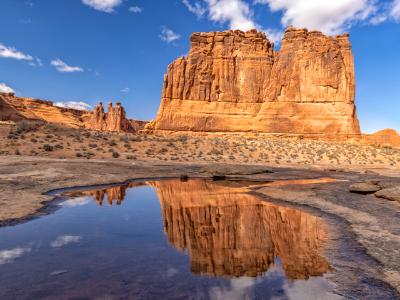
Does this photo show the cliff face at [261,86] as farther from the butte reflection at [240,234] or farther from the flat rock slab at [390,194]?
the butte reflection at [240,234]

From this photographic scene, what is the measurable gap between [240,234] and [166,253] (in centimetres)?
221

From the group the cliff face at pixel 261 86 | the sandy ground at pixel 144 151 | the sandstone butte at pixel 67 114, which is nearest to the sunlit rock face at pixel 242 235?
the sandy ground at pixel 144 151

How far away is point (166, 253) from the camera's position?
6.66 meters

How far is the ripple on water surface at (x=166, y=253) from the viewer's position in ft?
16.4

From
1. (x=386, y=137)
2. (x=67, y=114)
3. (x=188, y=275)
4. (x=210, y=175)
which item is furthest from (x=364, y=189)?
(x=67, y=114)

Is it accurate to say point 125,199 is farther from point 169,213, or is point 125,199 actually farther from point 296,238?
point 296,238

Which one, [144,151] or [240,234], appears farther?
[144,151]

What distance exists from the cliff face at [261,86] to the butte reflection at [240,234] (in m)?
61.2

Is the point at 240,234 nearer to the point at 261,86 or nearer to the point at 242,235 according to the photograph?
the point at 242,235

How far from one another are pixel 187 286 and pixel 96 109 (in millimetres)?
132102

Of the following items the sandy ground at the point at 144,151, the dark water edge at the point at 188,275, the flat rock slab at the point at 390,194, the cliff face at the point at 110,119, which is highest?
the cliff face at the point at 110,119

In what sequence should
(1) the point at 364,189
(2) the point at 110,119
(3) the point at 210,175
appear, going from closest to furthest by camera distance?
(1) the point at 364,189 → (3) the point at 210,175 → (2) the point at 110,119

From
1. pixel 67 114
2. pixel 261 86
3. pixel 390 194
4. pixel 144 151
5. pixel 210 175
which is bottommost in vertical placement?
pixel 390 194

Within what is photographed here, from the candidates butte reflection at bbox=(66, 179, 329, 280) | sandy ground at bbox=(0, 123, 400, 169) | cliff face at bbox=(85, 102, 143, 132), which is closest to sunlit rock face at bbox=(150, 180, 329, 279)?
butte reflection at bbox=(66, 179, 329, 280)
